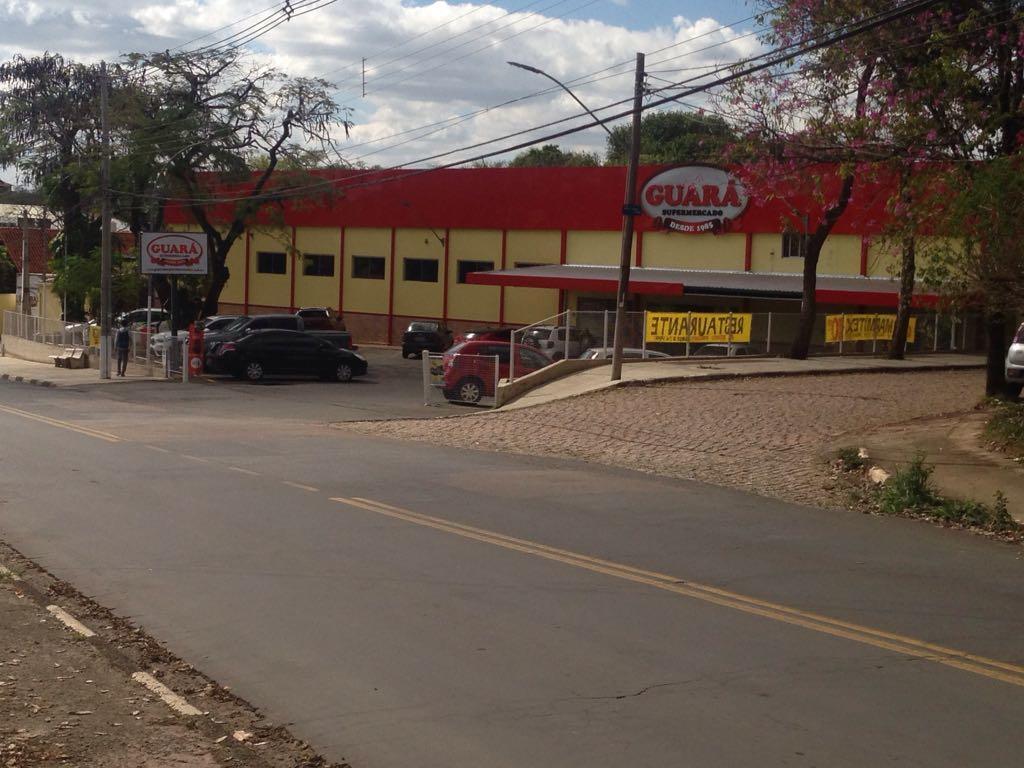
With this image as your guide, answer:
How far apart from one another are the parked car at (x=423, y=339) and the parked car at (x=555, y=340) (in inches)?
785

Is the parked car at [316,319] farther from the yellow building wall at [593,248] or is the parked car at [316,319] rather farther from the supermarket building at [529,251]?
the yellow building wall at [593,248]

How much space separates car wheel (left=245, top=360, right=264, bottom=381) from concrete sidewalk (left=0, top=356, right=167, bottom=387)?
2.92 metres

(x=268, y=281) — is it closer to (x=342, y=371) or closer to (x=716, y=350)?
(x=342, y=371)

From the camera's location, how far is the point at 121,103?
167 ft

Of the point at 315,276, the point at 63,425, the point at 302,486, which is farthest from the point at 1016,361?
the point at 315,276

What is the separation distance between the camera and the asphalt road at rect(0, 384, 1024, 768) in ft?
20.0

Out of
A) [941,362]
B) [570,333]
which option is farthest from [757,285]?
[570,333]

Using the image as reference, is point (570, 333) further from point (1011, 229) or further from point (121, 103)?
point (121, 103)

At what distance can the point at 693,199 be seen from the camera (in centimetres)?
4638

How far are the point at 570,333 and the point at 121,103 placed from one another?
1163 inches

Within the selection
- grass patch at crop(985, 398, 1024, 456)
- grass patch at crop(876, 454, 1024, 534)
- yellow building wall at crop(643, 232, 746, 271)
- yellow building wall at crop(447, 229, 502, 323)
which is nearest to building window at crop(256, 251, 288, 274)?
yellow building wall at crop(447, 229, 502, 323)

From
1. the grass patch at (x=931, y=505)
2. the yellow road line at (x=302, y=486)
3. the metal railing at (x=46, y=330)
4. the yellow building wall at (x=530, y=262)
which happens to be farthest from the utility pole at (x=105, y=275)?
the grass patch at (x=931, y=505)

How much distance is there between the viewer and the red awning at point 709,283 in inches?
1537

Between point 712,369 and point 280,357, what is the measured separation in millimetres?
13793
